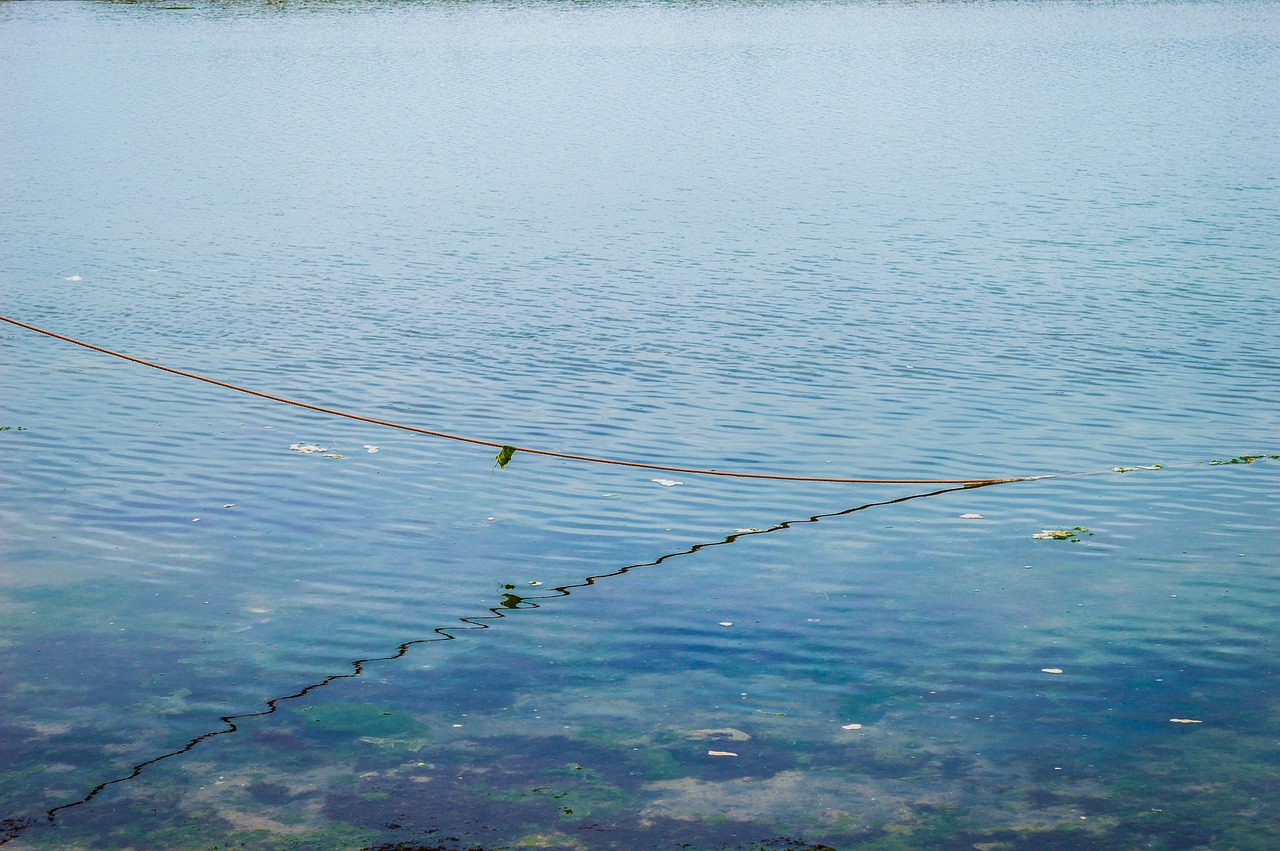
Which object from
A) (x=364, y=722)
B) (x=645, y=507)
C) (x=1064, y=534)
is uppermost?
(x=1064, y=534)

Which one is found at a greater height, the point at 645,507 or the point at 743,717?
the point at 645,507

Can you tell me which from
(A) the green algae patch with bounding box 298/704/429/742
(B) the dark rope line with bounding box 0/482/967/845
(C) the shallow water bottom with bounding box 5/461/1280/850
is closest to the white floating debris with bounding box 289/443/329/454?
(C) the shallow water bottom with bounding box 5/461/1280/850

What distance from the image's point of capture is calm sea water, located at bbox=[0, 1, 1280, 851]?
6965 millimetres

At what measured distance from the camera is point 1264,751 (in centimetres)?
720

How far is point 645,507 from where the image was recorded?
38.3 feet

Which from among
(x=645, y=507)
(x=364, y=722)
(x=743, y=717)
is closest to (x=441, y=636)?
(x=364, y=722)

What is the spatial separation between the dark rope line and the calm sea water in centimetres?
4

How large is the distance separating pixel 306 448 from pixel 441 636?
192 inches

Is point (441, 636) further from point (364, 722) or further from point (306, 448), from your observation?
point (306, 448)

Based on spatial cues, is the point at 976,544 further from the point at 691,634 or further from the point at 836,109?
the point at 836,109

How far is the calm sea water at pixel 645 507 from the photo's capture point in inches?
274

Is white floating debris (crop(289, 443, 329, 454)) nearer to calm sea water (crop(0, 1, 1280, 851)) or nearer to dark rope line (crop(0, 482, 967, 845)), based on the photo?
calm sea water (crop(0, 1, 1280, 851))

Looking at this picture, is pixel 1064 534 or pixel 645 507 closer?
pixel 1064 534

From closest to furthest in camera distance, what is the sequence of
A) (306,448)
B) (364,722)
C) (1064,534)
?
(364,722), (1064,534), (306,448)
